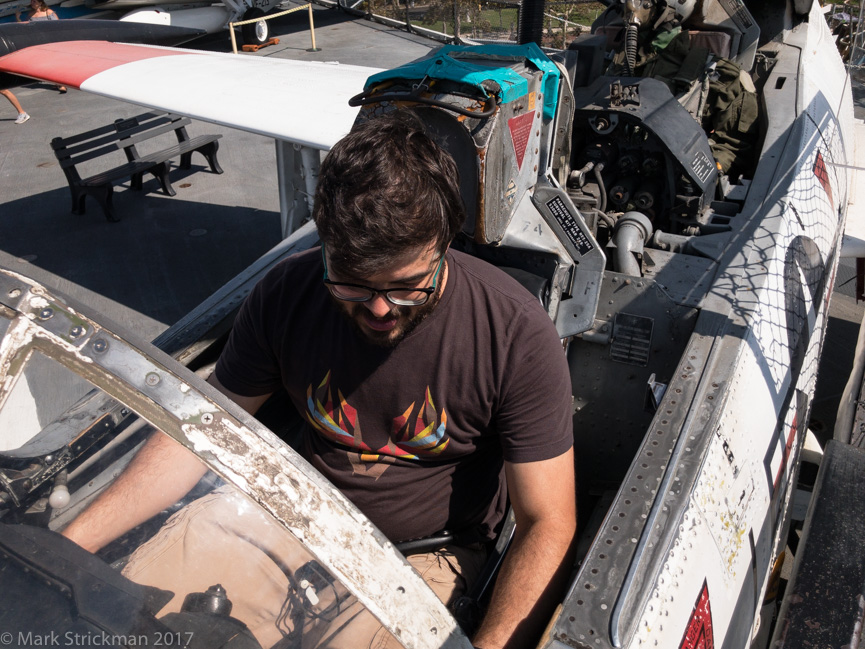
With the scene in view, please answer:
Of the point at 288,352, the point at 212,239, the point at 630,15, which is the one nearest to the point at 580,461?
the point at 288,352

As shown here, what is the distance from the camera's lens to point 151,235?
547 cm

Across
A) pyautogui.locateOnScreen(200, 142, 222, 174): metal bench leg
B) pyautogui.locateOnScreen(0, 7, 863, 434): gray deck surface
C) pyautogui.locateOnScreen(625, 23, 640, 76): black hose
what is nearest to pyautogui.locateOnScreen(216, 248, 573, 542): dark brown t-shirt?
pyautogui.locateOnScreen(0, 7, 863, 434): gray deck surface

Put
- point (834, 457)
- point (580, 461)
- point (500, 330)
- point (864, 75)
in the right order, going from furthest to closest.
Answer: point (864, 75) < point (580, 461) < point (834, 457) < point (500, 330)

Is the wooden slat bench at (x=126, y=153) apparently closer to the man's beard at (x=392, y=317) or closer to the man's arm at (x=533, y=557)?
the man's beard at (x=392, y=317)

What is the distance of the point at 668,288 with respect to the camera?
2.30 m

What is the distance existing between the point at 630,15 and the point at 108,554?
353 centimetres

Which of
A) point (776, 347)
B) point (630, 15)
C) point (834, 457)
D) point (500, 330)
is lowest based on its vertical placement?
point (834, 457)

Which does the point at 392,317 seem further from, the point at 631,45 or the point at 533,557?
the point at 631,45

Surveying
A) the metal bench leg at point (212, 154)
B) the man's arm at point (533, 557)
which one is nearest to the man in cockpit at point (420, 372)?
the man's arm at point (533, 557)

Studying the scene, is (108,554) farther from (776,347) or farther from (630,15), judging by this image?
(630,15)

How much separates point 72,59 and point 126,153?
1.93 metres

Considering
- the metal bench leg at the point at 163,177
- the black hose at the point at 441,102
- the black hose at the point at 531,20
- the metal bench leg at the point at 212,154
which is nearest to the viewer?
the black hose at the point at 441,102
